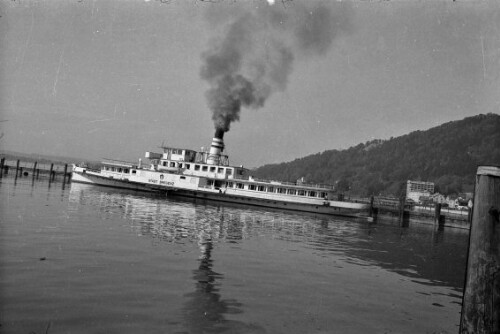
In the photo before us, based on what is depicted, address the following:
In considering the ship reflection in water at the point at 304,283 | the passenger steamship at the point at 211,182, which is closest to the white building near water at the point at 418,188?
the passenger steamship at the point at 211,182

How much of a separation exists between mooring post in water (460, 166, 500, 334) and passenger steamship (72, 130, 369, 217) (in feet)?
129

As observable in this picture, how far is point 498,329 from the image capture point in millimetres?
4844

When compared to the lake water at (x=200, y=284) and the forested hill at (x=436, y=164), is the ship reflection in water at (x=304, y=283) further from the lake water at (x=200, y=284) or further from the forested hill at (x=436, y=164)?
the forested hill at (x=436, y=164)

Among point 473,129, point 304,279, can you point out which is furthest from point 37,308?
point 473,129

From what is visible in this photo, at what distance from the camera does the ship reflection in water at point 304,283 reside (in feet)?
27.3

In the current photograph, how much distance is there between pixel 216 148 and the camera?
5034 cm

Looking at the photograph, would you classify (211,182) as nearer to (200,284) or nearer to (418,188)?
(200,284)

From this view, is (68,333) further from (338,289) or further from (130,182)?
(130,182)

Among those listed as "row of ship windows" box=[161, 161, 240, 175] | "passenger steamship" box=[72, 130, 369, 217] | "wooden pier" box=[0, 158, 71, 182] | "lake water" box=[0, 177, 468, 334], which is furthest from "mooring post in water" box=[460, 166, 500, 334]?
"wooden pier" box=[0, 158, 71, 182]

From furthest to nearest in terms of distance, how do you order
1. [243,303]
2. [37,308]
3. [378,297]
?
[378,297]
[243,303]
[37,308]

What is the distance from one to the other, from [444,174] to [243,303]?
172 meters

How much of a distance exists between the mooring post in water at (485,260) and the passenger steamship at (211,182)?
3917cm

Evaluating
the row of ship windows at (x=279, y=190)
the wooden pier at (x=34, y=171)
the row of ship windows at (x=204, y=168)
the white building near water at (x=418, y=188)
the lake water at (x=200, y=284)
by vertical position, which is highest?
the white building near water at (x=418, y=188)

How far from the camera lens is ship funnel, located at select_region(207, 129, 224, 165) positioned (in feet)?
163
